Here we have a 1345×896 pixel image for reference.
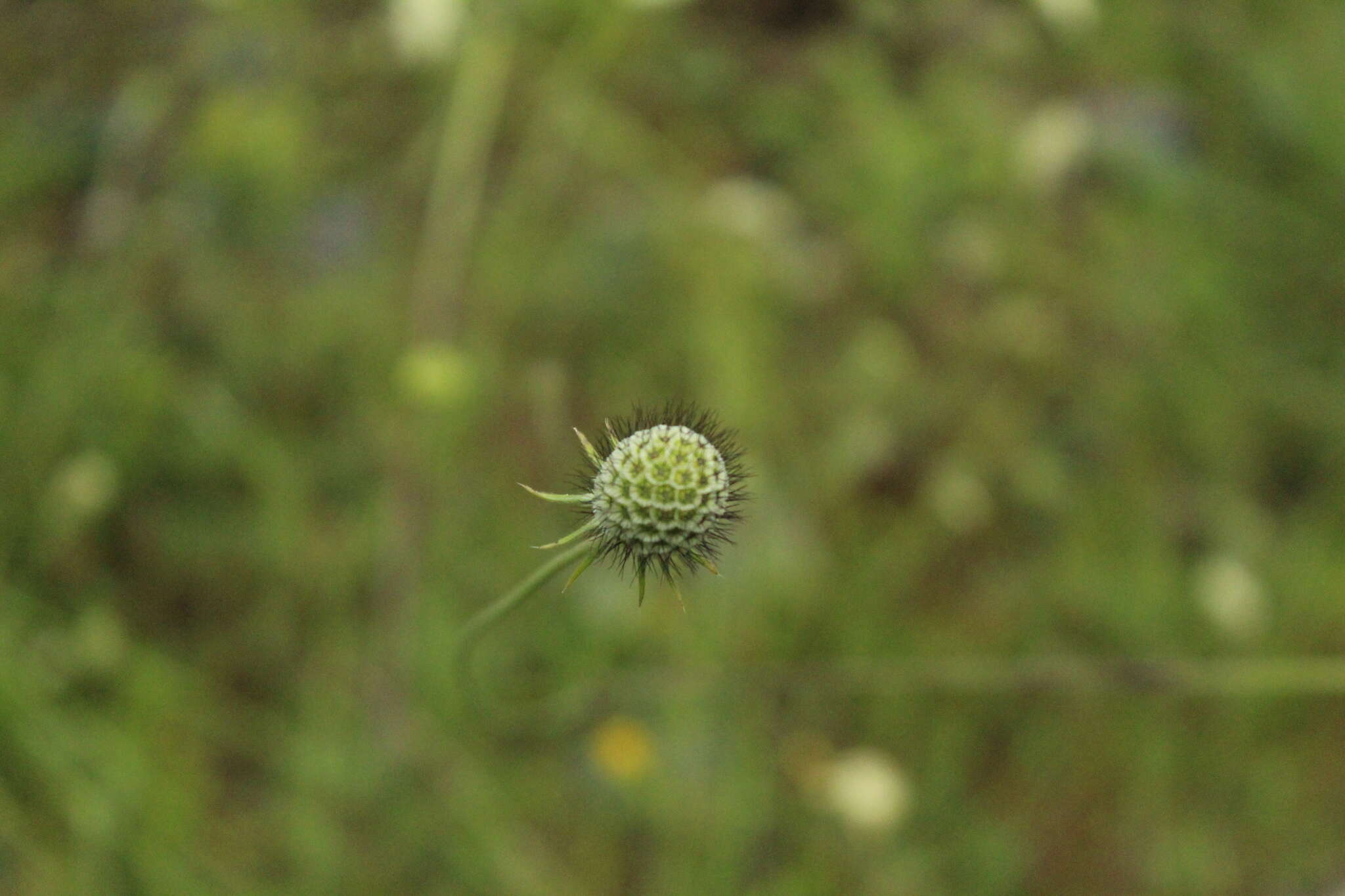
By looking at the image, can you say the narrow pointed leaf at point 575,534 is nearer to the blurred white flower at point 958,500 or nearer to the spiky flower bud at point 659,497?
the spiky flower bud at point 659,497

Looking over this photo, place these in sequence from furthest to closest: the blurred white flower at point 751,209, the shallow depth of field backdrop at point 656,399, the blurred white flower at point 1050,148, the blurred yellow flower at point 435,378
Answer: the blurred white flower at point 1050,148 → the blurred white flower at point 751,209 → the shallow depth of field backdrop at point 656,399 → the blurred yellow flower at point 435,378

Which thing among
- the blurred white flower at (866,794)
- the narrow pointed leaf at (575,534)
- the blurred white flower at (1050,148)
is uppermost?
the blurred white flower at (1050,148)

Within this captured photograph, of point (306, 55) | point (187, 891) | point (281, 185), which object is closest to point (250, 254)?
point (281, 185)

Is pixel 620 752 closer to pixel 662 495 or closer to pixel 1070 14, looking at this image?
pixel 662 495

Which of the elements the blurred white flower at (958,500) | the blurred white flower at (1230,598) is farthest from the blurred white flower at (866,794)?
the blurred white flower at (1230,598)

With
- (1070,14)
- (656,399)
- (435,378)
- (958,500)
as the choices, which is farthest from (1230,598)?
(435,378)
